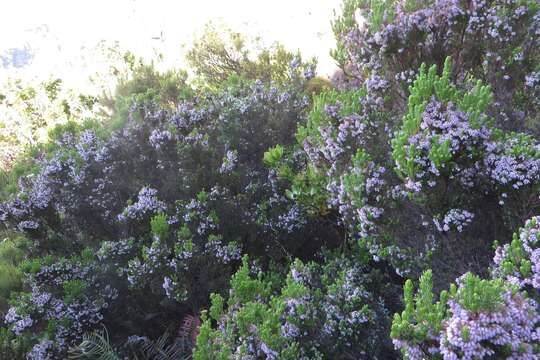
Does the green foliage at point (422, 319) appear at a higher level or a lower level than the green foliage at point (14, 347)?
higher

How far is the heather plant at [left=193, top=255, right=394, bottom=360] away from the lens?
2914mm

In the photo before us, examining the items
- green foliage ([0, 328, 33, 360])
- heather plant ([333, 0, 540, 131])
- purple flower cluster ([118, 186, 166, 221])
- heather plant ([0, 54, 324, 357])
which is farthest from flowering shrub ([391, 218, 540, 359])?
green foliage ([0, 328, 33, 360])

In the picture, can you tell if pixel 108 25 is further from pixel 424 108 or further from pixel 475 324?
pixel 475 324

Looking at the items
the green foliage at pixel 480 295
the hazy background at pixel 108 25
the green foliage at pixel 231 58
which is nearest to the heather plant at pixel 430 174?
the green foliage at pixel 480 295

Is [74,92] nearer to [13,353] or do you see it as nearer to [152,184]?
[152,184]

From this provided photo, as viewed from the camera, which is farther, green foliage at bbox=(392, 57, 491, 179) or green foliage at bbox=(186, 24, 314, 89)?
green foliage at bbox=(186, 24, 314, 89)

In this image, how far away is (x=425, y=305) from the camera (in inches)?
88.4

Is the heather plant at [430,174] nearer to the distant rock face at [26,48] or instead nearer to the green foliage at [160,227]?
the green foliage at [160,227]

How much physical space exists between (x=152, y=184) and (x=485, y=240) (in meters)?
3.64

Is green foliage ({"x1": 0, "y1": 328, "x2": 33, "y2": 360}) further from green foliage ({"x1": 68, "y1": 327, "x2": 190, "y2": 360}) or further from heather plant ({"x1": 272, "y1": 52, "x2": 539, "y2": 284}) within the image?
heather plant ({"x1": 272, "y1": 52, "x2": 539, "y2": 284})

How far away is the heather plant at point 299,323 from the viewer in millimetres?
2914

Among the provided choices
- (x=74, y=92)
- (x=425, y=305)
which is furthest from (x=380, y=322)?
(x=74, y=92)

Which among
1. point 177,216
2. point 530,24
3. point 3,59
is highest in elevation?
point 3,59

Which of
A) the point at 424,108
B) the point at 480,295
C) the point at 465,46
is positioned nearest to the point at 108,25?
the point at 465,46
